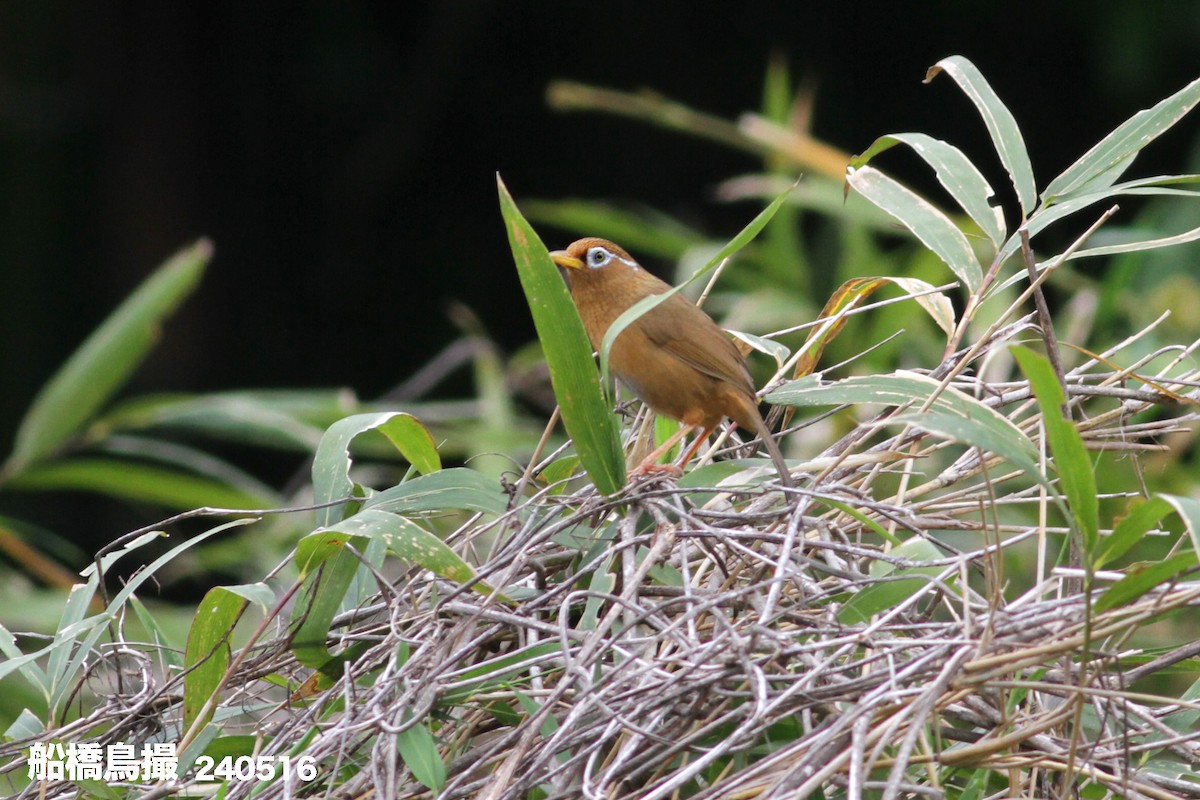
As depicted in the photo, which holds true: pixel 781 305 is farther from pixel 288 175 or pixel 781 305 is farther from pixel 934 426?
pixel 288 175

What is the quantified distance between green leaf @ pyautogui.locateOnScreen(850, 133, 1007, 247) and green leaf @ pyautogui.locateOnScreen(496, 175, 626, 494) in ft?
1.90

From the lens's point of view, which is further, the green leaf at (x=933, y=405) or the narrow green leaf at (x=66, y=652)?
the narrow green leaf at (x=66, y=652)

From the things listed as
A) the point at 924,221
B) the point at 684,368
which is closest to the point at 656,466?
the point at 684,368

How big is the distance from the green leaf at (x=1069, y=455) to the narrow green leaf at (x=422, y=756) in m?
0.76

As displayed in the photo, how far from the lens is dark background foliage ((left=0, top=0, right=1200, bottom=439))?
26.4 ft

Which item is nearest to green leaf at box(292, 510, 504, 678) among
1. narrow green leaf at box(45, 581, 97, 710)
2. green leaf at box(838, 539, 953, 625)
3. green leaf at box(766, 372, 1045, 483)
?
narrow green leaf at box(45, 581, 97, 710)

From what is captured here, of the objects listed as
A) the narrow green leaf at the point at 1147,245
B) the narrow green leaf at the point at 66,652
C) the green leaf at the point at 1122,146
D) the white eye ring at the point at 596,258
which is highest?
the white eye ring at the point at 596,258

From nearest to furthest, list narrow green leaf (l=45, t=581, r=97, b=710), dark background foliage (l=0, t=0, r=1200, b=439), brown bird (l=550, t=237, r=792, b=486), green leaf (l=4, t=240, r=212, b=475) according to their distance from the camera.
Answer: narrow green leaf (l=45, t=581, r=97, b=710), brown bird (l=550, t=237, r=792, b=486), green leaf (l=4, t=240, r=212, b=475), dark background foliage (l=0, t=0, r=1200, b=439)

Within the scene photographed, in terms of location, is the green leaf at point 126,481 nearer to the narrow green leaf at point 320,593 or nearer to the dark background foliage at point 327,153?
the narrow green leaf at point 320,593

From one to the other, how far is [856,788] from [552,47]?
7573 millimetres

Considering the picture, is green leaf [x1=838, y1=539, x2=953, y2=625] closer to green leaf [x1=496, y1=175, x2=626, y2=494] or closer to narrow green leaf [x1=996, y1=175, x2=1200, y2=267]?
green leaf [x1=496, y1=175, x2=626, y2=494]

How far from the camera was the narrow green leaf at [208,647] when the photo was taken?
1697 mm

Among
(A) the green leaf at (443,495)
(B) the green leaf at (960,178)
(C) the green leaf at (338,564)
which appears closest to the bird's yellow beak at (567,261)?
(B) the green leaf at (960,178)

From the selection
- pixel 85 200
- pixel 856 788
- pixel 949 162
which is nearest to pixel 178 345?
pixel 85 200
